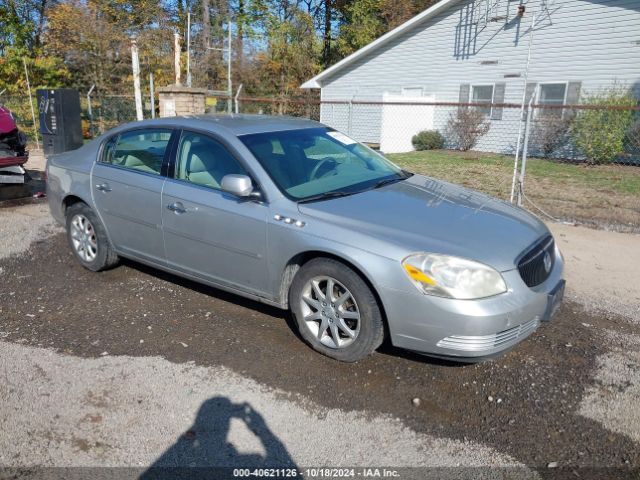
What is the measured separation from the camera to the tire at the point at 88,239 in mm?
5027

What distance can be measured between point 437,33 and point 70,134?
12298 mm

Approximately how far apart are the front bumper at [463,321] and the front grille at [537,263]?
72 mm

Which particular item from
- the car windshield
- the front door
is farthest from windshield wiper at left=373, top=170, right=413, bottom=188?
the front door

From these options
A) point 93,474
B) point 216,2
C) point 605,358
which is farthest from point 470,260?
point 216,2

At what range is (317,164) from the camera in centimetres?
423

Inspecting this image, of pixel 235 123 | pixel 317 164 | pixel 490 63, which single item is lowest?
pixel 317 164

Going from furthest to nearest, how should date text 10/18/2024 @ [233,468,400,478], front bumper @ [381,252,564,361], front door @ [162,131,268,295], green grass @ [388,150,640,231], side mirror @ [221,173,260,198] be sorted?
1. green grass @ [388,150,640,231]
2. front door @ [162,131,268,295]
3. side mirror @ [221,173,260,198]
4. front bumper @ [381,252,564,361]
5. date text 10/18/2024 @ [233,468,400,478]

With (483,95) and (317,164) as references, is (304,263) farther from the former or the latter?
(483,95)

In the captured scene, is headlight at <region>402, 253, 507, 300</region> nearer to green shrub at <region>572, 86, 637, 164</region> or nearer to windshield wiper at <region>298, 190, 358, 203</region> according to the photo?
windshield wiper at <region>298, 190, 358, 203</region>

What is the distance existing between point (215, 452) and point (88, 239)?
10.5 ft

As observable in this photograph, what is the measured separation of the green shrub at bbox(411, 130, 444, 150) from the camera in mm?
17391

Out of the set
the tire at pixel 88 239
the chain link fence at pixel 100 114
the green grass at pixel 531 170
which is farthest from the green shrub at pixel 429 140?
the tire at pixel 88 239

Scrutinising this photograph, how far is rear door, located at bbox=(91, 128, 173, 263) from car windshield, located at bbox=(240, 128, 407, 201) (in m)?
0.90

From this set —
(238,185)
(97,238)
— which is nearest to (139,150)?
(97,238)
